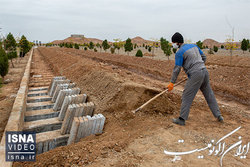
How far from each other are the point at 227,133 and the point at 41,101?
572 centimetres

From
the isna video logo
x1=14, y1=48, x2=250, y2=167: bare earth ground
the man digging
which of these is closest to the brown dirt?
x1=14, y1=48, x2=250, y2=167: bare earth ground

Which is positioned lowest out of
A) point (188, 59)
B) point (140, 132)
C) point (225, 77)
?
point (140, 132)

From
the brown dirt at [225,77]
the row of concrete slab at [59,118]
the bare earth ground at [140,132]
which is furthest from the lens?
the brown dirt at [225,77]

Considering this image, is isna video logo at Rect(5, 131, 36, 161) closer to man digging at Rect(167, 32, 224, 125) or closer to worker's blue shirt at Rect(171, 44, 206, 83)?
man digging at Rect(167, 32, 224, 125)

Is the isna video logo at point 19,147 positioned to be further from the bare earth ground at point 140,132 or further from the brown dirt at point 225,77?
the brown dirt at point 225,77

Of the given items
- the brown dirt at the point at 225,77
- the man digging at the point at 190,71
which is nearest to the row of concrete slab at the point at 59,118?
the man digging at the point at 190,71

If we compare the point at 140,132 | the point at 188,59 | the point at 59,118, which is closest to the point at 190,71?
the point at 188,59

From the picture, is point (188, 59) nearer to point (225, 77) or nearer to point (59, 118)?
point (59, 118)

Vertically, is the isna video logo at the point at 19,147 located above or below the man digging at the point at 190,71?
below

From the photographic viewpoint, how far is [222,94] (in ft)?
22.4

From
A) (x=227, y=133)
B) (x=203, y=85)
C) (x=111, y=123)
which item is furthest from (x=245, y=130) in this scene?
(x=111, y=123)

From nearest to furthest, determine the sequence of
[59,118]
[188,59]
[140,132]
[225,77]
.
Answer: [140,132] → [188,59] → [59,118] → [225,77]

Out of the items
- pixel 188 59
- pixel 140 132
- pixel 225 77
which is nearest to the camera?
pixel 140 132

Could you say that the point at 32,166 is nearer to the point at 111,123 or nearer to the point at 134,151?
the point at 134,151
